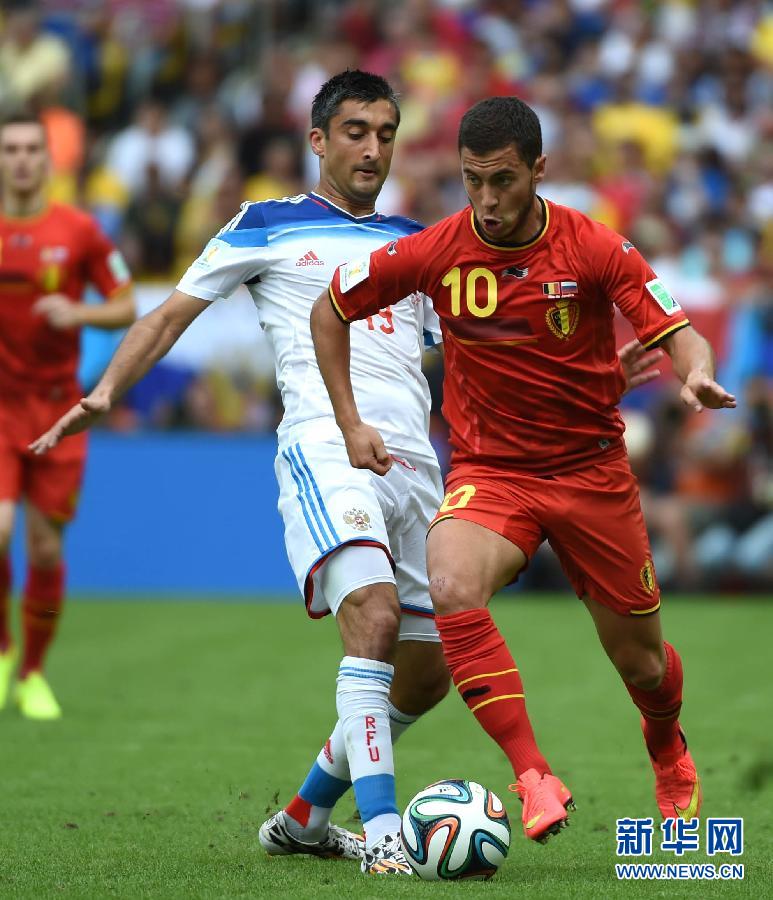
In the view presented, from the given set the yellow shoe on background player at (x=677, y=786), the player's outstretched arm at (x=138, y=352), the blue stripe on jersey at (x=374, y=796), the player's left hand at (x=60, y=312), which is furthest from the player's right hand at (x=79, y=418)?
the player's left hand at (x=60, y=312)

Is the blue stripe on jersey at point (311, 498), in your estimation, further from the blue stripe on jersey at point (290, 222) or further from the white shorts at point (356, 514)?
the blue stripe on jersey at point (290, 222)

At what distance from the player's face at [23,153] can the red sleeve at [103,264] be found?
440mm

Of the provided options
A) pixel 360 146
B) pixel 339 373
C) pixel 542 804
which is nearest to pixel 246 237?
pixel 360 146

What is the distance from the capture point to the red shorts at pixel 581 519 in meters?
5.65

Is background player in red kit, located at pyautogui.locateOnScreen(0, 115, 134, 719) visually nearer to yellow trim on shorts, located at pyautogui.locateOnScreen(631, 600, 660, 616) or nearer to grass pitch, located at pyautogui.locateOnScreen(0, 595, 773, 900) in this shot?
grass pitch, located at pyautogui.locateOnScreen(0, 595, 773, 900)

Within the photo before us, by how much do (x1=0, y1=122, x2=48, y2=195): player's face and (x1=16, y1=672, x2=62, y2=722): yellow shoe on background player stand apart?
2891 mm

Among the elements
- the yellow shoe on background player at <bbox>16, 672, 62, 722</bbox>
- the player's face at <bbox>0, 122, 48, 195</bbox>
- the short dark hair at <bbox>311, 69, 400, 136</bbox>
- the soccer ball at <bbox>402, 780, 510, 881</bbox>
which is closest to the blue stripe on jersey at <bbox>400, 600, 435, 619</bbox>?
the soccer ball at <bbox>402, 780, 510, 881</bbox>

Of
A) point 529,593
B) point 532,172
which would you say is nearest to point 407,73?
point 529,593

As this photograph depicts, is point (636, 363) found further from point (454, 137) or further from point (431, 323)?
point (454, 137)

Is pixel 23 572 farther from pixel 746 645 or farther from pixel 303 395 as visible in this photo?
pixel 303 395

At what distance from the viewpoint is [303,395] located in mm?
6180

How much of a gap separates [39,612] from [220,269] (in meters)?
4.08

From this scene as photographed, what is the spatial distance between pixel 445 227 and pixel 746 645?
7.42 meters

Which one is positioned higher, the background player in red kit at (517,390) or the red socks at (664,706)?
the background player in red kit at (517,390)
